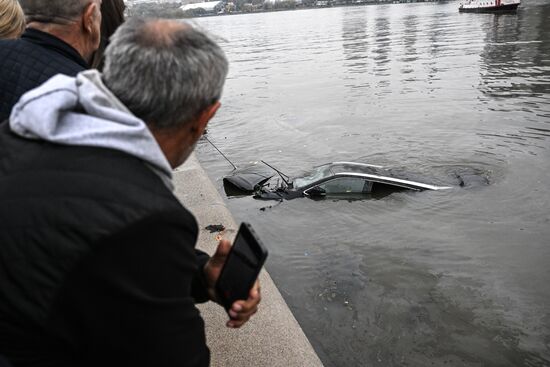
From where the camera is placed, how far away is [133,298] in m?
1.41

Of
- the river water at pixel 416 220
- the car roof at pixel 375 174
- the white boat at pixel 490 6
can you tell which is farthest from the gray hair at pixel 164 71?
the white boat at pixel 490 6

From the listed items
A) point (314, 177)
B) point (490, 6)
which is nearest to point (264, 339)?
point (314, 177)

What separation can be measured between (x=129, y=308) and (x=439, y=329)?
5.28m

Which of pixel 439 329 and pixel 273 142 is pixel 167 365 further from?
pixel 273 142

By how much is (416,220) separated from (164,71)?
8.45m

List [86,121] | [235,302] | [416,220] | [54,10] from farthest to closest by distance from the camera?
[416,220], [54,10], [235,302], [86,121]

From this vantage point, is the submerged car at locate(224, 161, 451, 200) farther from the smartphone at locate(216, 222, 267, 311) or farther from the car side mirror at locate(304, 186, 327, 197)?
the smartphone at locate(216, 222, 267, 311)

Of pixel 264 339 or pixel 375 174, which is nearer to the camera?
pixel 264 339

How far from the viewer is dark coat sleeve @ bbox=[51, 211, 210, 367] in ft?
4.50

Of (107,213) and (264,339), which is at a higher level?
(107,213)

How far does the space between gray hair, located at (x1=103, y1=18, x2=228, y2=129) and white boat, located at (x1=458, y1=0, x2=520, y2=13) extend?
67.2 m

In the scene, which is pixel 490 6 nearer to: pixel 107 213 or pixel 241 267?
pixel 241 267

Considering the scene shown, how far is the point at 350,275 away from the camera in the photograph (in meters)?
7.27

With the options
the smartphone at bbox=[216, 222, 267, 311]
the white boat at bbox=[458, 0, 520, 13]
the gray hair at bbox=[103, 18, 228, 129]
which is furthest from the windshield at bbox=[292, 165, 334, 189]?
the white boat at bbox=[458, 0, 520, 13]
